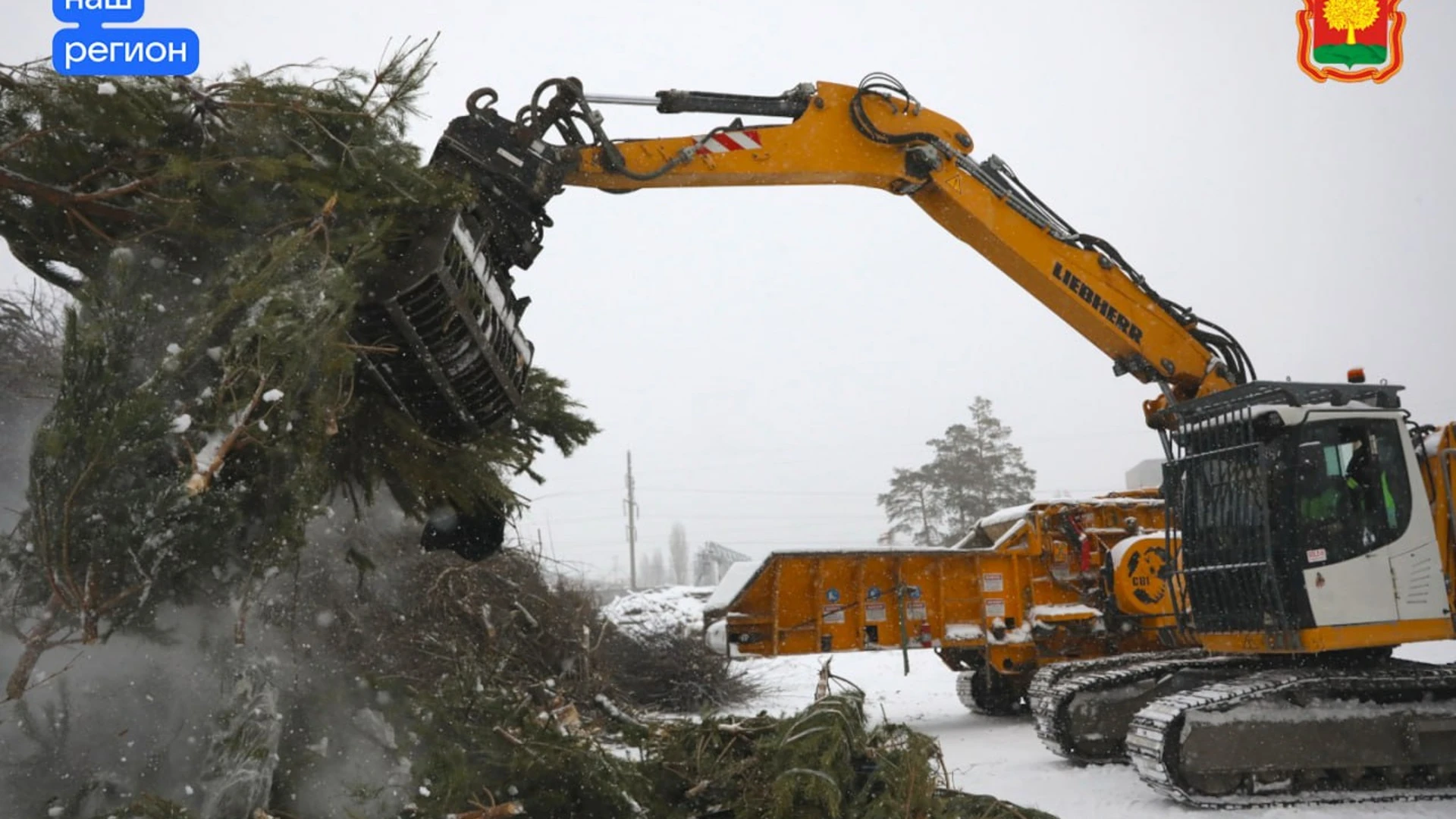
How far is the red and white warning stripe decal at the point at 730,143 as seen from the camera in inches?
246

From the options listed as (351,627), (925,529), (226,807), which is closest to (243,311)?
(226,807)

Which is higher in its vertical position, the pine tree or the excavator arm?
the excavator arm

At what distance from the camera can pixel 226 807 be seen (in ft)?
10.6

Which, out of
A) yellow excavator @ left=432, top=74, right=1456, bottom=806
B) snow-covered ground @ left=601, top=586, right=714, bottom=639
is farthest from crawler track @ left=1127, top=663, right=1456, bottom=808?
snow-covered ground @ left=601, top=586, right=714, bottom=639

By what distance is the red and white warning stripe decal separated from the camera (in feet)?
20.5

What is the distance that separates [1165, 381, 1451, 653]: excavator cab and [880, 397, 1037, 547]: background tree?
2963 centimetres

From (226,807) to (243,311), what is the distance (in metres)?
1.54

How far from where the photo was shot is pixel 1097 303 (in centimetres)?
719

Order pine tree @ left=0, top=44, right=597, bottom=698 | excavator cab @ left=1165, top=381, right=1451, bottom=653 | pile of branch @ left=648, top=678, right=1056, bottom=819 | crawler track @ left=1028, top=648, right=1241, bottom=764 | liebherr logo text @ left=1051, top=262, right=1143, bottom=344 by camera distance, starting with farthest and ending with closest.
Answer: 1. liebherr logo text @ left=1051, top=262, right=1143, bottom=344
2. crawler track @ left=1028, top=648, right=1241, bottom=764
3. excavator cab @ left=1165, top=381, right=1451, bottom=653
4. pile of branch @ left=648, top=678, right=1056, bottom=819
5. pine tree @ left=0, top=44, right=597, bottom=698

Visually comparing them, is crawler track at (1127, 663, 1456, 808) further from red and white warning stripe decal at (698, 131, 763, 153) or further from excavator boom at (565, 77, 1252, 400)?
red and white warning stripe decal at (698, 131, 763, 153)

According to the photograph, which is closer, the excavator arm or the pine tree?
the pine tree

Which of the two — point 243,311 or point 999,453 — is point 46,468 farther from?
point 999,453

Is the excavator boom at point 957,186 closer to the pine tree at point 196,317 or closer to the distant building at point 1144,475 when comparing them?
the pine tree at point 196,317

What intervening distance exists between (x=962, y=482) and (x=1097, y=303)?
3032 centimetres
